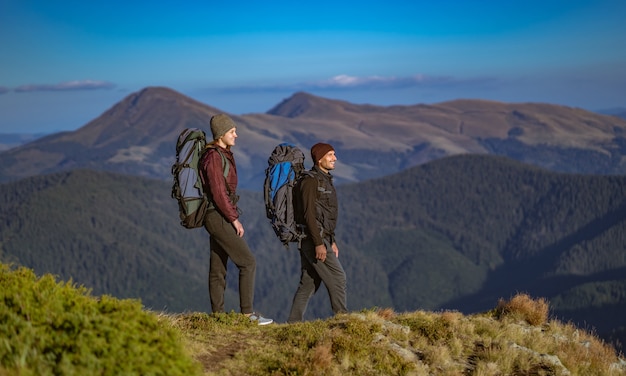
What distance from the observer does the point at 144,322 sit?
7664 mm

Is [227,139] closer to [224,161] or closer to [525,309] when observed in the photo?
[224,161]

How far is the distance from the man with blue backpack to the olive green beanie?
1.64 m

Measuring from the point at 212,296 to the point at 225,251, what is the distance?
110 centimetres

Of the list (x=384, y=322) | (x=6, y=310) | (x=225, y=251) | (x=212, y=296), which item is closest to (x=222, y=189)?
(x=225, y=251)

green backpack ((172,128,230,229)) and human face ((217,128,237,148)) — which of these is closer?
green backpack ((172,128,230,229))

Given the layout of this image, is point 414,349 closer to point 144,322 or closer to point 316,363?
point 316,363

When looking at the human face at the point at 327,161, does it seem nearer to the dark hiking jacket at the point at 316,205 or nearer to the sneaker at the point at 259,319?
the dark hiking jacket at the point at 316,205

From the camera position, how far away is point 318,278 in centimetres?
1334

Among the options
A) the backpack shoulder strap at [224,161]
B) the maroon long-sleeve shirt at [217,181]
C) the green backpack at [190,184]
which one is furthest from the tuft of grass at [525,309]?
the green backpack at [190,184]

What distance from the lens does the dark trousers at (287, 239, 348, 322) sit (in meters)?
12.8

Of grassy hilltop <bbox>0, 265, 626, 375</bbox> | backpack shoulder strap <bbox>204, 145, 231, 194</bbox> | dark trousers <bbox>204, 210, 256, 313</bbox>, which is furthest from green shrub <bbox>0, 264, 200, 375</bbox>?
backpack shoulder strap <bbox>204, 145, 231, 194</bbox>

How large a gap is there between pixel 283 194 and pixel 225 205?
1.35 metres

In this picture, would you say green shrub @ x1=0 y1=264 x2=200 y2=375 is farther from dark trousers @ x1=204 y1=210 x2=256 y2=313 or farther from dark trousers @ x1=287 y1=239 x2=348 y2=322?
dark trousers @ x1=287 y1=239 x2=348 y2=322

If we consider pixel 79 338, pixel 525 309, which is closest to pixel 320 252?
pixel 525 309
